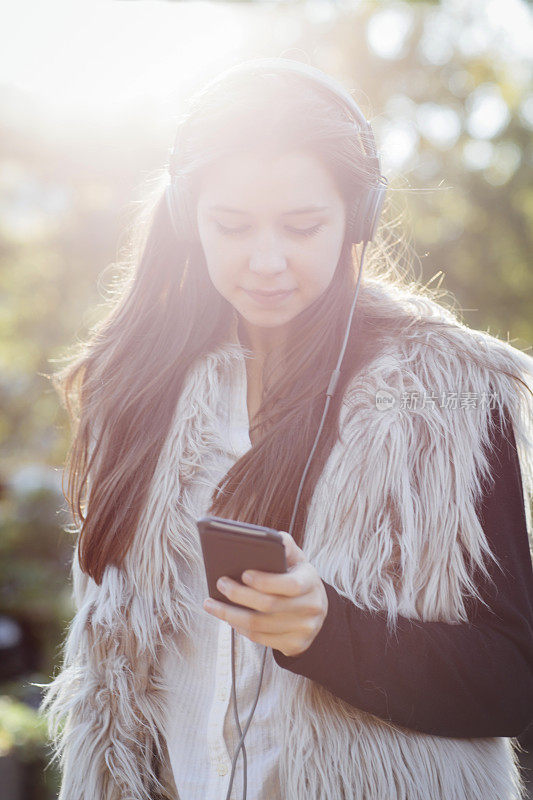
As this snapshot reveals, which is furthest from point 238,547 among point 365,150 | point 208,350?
point 365,150

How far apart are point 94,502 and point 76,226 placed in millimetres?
5715

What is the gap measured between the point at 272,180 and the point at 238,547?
79cm

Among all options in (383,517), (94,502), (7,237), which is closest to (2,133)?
(7,237)

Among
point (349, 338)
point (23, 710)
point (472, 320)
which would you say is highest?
point (472, 320)

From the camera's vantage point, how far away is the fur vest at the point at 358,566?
1463 mm

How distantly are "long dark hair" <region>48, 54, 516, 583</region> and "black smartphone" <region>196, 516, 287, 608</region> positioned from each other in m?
0.39

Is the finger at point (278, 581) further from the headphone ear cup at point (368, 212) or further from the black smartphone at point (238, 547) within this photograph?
the headphone ear cup at point (368, 212)

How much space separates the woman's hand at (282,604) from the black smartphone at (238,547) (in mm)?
19

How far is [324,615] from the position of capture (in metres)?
1.32

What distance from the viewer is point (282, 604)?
1.20 metres

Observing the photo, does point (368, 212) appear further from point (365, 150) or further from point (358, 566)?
point (358, 566)

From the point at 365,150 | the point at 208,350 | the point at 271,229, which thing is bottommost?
the point at 208,350

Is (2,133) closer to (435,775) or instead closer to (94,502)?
(94,502)

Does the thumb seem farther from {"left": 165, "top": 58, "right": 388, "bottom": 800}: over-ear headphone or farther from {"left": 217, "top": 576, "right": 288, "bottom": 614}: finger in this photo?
{"left": 165, "top": 58, "right": 388, "bottom": 800}: over-ear headphone
